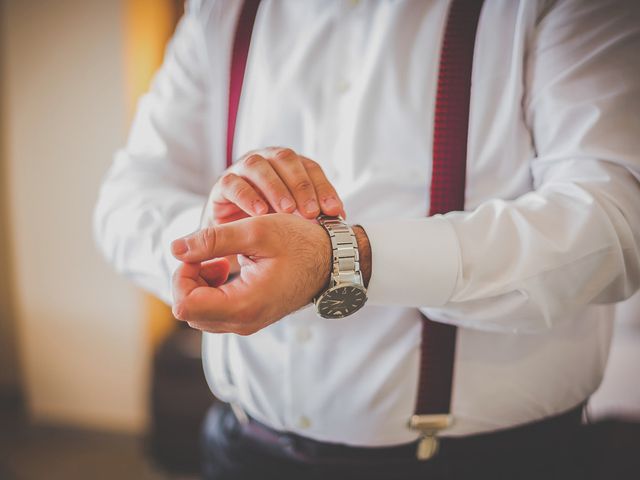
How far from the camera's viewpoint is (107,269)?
2.69 meters

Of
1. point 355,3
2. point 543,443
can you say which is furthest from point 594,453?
point 355,3

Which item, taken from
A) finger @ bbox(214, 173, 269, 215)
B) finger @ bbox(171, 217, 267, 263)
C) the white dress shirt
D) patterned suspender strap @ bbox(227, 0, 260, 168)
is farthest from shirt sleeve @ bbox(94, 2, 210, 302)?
finger @ bbox(171, 217, 267, 263)

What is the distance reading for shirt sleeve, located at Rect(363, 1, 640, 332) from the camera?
69cm

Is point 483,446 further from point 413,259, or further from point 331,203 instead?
point 331,203

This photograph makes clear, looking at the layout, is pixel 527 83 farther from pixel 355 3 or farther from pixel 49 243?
pixel 49 243

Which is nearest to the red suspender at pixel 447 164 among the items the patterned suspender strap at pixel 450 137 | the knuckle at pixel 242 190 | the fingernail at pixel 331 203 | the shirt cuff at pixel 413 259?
the patterned suspender strap at pixel 450 137

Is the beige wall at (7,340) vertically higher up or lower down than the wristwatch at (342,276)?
lower down

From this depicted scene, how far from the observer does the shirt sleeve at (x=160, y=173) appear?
0.94 meters

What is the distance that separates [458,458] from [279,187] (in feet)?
2.03

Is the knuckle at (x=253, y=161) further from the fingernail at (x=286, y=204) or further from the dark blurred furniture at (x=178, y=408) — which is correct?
the dark blurred furniture at (x=178, y=408)

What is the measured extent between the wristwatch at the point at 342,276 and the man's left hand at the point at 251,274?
0.02m

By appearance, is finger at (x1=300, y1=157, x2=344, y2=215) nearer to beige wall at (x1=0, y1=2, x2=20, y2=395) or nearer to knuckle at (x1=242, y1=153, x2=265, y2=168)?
knuckle at (x1=242, y1=153, x2=265, y2=168)

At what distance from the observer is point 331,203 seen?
68 centimetres

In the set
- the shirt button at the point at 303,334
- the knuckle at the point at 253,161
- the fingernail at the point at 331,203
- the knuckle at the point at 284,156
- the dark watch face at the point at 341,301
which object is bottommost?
the shirt button at the point at 303,334
